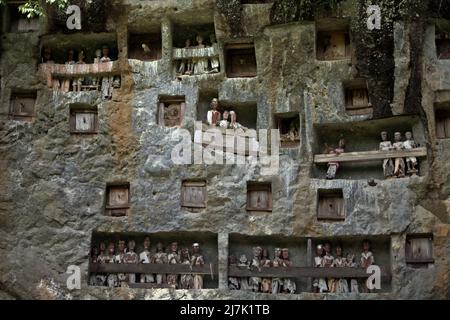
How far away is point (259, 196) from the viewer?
1900 centimetres

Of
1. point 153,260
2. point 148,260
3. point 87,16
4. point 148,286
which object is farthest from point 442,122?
point 87,16

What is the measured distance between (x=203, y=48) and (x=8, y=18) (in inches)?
231

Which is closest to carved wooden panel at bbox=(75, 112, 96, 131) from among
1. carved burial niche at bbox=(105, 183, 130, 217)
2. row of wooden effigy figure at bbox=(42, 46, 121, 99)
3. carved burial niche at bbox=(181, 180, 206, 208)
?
row of wooden effigy figure at bbox=(42, 46, 121, 99)

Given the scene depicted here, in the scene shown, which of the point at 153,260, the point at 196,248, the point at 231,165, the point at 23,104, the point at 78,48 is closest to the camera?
the point at 153,260

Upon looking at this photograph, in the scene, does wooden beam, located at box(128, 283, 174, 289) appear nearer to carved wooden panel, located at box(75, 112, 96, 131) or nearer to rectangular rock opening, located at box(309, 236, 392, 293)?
rectangular rock opening, located at box(309, 236, 392, 293)

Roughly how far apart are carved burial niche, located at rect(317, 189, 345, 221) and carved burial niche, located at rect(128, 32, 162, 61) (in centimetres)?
621

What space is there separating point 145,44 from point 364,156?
22.9 ft

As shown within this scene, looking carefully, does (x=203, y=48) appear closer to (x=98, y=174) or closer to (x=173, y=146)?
(x=173, y=146)

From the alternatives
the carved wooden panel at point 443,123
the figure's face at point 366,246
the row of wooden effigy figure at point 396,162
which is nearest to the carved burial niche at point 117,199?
the row of wooden effigy figure at point 396,162

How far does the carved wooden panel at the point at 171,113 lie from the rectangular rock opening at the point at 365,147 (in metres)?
3.69

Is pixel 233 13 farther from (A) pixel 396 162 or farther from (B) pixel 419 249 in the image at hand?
(B) pixel 419 249

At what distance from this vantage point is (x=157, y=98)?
19734mm

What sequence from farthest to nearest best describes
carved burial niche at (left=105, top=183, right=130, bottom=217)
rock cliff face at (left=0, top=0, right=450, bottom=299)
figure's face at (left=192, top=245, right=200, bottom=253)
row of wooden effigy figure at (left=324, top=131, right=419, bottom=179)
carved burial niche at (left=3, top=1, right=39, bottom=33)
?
carved burial niche at (left=3, top=1, right=39, bottom=33) → carved burial niche at (left=105, top=183, right=130, bottom=217) → figure's face at (left=192, top=245, right=200, bottom=253) → row of wooden effigy figure at (left=324, top=131, right=419, bottom=179) → rock cliff face at (left=0, top=0, right=450, bottom=299)

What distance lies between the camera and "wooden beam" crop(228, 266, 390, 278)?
17.9 meters
